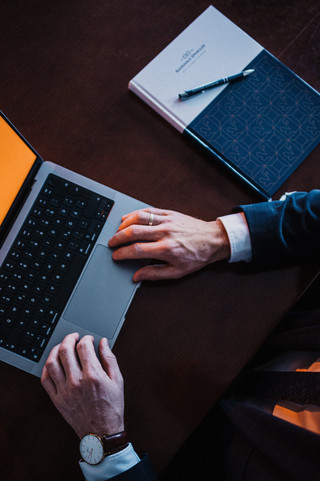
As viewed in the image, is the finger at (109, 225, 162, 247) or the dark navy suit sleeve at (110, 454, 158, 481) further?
the finger at (109, 225, 162, 247)

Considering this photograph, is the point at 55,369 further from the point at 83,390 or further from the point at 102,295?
the point at 102,295

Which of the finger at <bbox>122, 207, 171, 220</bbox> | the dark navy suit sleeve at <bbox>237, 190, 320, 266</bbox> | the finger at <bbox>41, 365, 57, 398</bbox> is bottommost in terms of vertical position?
the finger at <bbox>41, 365, 57, 398</bbox>

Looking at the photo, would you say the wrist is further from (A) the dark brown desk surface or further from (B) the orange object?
(B) the orange object

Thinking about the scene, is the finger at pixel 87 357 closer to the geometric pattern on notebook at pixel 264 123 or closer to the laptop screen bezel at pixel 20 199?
the laptop screen bezel at pixel 20 199

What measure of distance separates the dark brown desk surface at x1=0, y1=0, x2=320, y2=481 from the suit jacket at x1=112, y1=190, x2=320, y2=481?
0.05 m

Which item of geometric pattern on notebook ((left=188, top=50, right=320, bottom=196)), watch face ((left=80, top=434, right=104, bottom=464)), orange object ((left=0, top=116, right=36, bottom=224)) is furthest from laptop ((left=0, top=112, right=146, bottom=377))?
geometric pattern on notebook ((left=188, top=50, right=320, bottom=196))

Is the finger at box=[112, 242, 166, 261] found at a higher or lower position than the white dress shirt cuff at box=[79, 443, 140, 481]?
higher

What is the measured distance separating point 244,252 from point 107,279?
1.01 feet

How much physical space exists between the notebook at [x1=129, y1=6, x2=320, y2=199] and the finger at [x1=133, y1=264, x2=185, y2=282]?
27 centimetres

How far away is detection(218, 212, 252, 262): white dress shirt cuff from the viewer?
0.85m

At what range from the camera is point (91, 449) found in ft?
2.36

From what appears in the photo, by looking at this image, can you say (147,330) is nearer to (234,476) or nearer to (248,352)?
(248,352)

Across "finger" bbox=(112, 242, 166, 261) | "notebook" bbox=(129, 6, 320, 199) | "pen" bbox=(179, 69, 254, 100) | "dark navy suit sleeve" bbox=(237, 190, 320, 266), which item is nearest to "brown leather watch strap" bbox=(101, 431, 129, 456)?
"finger" bbox=(112, 242, 166, 261)

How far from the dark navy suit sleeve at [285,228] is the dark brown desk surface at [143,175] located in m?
0.05
